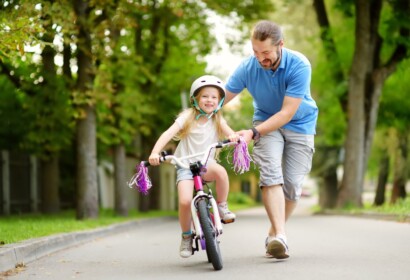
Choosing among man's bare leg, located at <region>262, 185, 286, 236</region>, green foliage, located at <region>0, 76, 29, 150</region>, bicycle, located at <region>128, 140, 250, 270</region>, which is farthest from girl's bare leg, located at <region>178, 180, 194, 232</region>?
green foliage, located at <region>0, 76, 29, 150</region>

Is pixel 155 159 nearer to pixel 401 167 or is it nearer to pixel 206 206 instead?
pixel 206 206

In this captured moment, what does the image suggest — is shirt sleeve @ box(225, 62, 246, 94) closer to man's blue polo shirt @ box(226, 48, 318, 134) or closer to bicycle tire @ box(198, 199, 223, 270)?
man's blue polo shirt @ box(226, 48, 318, 134)

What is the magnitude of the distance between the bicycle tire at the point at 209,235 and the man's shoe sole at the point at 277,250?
1.89 feet

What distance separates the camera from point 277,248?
7.05 m

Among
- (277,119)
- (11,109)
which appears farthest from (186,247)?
(11,109)

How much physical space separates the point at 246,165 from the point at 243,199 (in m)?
57.7

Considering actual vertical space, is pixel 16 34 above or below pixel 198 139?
above

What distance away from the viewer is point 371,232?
1156cm

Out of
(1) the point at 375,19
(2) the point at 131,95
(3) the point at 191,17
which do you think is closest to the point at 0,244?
(2) the point at 131,95

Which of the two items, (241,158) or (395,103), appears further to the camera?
(395,103)

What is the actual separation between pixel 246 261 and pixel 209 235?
97 cm

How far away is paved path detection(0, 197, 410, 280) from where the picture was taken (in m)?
6.38

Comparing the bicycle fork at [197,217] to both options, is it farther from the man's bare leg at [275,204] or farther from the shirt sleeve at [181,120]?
the shirt sleeve at [181,120]

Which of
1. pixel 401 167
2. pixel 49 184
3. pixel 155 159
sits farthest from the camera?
pixel 401 167
